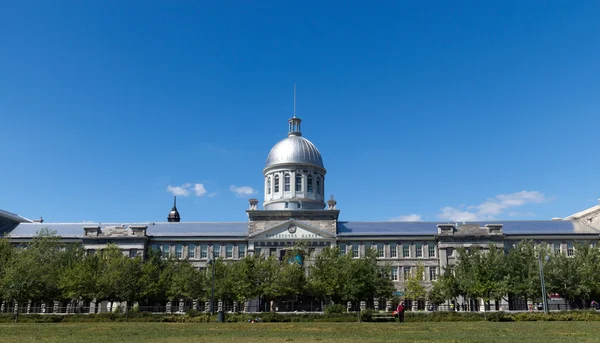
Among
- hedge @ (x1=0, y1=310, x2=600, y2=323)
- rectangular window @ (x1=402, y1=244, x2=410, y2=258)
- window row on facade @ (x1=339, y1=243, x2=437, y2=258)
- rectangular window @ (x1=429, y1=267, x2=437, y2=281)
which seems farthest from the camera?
rectangular window @ (x1=402, y1=244, x2=410, y2=258)

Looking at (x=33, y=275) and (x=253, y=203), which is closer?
(x=33, y=275)

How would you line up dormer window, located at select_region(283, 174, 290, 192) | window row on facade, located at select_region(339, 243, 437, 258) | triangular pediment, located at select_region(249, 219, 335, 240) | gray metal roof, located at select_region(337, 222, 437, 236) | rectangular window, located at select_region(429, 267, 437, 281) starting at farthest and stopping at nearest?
dormer window, located at select_region(283, 174, 290, 192) → gray metal roof, located at select_region(337, 222, 437, 236) → window row on facade, located at select_region(339, 243, 437, 258) → triangular pediment, located at select_region(249, 219, 335, 240) → rectangular window, located at select_region(429, 267, 437, 281)

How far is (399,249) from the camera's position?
75.9 meters

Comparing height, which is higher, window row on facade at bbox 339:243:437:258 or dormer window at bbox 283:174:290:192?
dormer window at bbox 283:174:290:192

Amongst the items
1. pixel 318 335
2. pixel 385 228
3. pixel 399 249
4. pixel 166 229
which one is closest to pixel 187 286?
pixel 166 229

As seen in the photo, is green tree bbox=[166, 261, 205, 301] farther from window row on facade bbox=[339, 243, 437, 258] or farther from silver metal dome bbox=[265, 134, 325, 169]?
silver metal dome bbox=[265, 134, 325, 169]

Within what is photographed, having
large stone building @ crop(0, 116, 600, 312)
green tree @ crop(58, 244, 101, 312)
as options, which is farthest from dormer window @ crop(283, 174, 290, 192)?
green tree @ crop(58, 244, 101, 312)

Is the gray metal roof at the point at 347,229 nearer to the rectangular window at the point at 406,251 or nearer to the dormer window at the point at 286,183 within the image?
the rectangular window at the point at 406,251

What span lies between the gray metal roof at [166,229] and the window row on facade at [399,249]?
15.5 meters

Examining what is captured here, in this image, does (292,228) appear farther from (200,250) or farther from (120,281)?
(120,281)

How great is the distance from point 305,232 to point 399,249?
13.3 metres

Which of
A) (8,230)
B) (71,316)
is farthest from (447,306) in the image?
(8,230)

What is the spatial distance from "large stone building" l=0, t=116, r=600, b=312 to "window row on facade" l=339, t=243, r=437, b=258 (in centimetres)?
14

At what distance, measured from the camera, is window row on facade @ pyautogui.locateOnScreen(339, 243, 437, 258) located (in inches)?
2975
